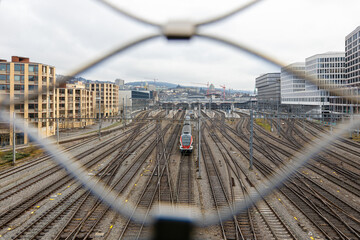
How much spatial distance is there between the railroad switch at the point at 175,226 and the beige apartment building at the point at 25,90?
517mm

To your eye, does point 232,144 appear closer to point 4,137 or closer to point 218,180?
point 218,180

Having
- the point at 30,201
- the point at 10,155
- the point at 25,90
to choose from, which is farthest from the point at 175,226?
the point at 10,155

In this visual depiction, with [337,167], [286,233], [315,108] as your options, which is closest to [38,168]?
[286,233]

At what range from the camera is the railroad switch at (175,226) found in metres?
0.46

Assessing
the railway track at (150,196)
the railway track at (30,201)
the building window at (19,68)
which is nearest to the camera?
the railway track at (150,196)

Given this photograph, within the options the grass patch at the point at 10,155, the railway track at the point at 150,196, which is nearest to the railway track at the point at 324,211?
the railway track at the point at 150,196

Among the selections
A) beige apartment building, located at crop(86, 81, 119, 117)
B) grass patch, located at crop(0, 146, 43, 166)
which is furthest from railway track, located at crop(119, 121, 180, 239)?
beige apartment building, located at crop(86, 81, 119, 117)

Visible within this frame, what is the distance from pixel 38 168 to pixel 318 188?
47.2 feet

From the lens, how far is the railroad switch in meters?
0.46

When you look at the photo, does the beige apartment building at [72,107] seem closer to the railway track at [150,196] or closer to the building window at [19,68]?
the building window at [19,68]

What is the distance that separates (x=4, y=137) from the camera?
18.8 metres

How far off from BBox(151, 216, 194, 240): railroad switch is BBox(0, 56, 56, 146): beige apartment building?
0.52 m

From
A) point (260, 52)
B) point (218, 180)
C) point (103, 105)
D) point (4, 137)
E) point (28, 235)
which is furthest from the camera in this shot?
point (103, 105)

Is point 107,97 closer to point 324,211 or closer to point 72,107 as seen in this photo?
point 72,107
